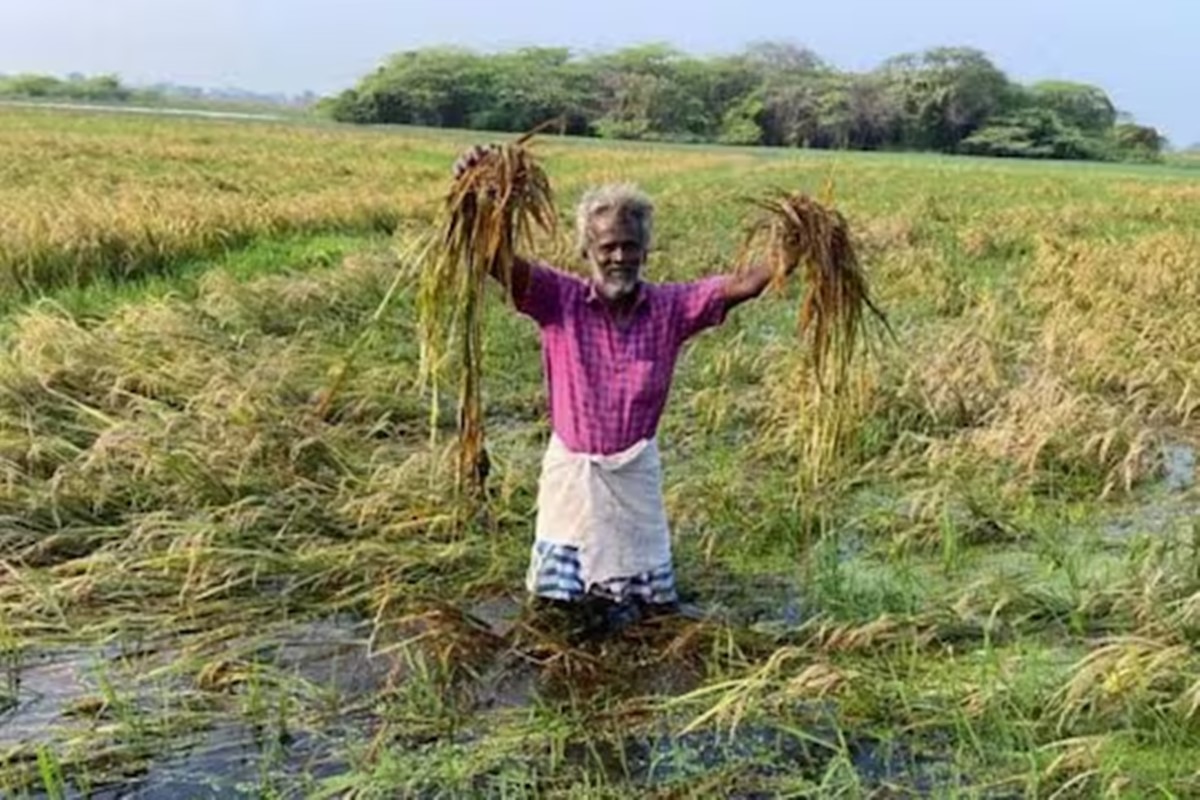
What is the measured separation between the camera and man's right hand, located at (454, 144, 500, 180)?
333 centimetres

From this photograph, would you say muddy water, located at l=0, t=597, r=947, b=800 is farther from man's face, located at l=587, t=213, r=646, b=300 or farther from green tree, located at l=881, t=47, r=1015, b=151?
green tree, located at l=881, t=47, r=1015, b=151

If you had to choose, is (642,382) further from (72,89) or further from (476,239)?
(72,89)

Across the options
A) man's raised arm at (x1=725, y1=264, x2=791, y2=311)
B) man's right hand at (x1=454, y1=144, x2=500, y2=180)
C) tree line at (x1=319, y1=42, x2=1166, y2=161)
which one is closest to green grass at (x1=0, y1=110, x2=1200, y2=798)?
man's raised arm at (x1=725, y1=264, x2=791, y2=311)

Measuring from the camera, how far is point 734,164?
3123 centimetres

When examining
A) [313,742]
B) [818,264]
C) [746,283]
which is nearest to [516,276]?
[746,283]

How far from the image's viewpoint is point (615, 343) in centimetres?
350

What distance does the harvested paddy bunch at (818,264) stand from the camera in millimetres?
3412

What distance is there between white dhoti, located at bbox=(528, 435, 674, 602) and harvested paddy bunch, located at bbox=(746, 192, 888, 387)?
1.76 ft

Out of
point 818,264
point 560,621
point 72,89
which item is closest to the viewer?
point 818,264

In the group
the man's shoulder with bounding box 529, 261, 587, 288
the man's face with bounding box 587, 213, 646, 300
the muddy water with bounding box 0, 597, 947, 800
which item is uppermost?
the man's face with bounding box 587, 213, 646, 300

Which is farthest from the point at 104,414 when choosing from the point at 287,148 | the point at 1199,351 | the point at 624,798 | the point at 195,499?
the point at 287,148

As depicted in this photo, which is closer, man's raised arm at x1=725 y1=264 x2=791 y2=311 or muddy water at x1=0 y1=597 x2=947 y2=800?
muddy water at x1=0 y1=597 x2=947 y2=800

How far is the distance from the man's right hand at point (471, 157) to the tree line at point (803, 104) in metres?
45.3

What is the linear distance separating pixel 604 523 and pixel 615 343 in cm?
46
